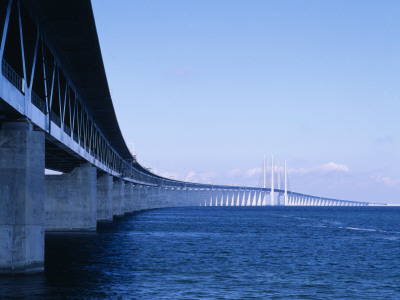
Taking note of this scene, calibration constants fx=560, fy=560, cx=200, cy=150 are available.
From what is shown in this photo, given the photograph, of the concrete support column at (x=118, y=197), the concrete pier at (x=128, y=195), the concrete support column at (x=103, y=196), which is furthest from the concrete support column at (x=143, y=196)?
the concrete support column at (x=103, y=196)

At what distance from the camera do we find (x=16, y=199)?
77.6ft

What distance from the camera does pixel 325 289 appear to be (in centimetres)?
2472

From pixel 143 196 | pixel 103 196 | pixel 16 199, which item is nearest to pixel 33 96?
pixel 16 199

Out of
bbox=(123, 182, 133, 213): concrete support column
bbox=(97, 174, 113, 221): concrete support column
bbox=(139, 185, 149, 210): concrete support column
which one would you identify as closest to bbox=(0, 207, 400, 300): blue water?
bbox=(97, 174, 113, 221): concrete support column

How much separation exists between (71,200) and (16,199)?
31.5 meters

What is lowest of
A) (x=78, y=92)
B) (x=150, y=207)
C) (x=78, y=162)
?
(x=150, y=207)

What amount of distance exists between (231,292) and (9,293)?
8829mm

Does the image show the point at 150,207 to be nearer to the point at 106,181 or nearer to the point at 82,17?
the point at 106,181

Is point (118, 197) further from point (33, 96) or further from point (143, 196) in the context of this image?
point (33, 96)

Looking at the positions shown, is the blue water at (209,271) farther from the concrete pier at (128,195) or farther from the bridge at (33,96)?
the concrete pier at (128,195)

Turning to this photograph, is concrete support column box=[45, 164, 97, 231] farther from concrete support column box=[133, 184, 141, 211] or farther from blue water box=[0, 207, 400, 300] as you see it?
concrete support column box=[133, 184, 141, 211]

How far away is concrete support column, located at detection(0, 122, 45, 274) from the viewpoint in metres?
23.5

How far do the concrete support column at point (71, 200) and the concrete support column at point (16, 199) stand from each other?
100ft

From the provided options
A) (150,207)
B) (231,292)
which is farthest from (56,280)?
(150,207)
